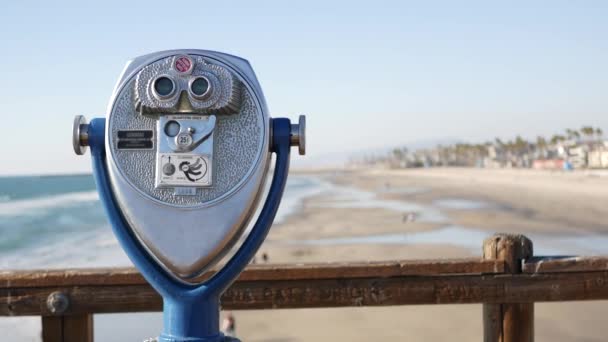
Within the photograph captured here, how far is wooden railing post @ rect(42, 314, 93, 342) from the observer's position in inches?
94.9

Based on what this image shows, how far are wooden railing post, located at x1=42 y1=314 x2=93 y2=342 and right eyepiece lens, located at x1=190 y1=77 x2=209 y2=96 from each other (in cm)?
108

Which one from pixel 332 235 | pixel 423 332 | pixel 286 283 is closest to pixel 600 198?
pixel 332 235

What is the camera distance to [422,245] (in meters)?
15.5

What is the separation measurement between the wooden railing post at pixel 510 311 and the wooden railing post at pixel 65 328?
4.50 feet

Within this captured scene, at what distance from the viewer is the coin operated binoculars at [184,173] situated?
1.69 meters

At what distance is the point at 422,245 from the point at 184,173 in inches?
557

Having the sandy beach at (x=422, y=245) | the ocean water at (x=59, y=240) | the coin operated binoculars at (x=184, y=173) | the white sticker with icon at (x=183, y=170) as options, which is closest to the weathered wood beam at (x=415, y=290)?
the coin operated binoculars at (x=184, y=173)

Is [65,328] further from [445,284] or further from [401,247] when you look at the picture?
[401,247]

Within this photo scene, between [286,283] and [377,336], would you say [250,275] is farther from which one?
[377,336]

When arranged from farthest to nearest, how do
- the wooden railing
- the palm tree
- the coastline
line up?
the palm tree → the coastline → the wooden railing

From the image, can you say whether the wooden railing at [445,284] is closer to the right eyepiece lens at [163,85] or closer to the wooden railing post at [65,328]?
the wooden railing post at [65,328]

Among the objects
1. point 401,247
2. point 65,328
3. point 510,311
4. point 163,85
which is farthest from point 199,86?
point 401,247

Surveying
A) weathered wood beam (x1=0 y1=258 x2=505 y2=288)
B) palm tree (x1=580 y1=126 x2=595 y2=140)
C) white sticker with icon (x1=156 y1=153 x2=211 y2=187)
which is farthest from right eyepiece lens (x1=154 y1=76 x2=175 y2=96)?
palm tree (x1=580 y1=126 x2=595 y2=140)

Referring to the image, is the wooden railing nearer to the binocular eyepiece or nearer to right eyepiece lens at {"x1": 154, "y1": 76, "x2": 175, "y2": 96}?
the binocular eyepiece
